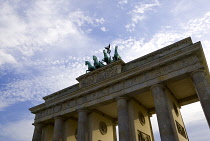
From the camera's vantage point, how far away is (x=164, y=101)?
1772 cm

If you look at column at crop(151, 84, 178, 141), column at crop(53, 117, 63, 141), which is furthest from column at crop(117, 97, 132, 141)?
column at crop(53, 117, 63, 141)

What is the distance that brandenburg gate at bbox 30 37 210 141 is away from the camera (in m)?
17.6

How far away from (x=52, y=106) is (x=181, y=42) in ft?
58.0

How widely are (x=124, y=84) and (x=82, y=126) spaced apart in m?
6.65

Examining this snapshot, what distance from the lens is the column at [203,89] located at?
15250 mm

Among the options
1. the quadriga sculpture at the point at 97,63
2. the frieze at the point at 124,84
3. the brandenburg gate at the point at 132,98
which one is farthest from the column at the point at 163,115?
the quadriga sculpture at the point at 97,63

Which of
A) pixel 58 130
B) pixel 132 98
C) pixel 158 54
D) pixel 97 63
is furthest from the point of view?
pixel 97 63

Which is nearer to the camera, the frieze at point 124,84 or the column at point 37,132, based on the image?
the frieze at point 124,84

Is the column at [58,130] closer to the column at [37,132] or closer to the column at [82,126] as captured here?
the column at [82,126]

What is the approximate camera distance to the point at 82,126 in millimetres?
21641

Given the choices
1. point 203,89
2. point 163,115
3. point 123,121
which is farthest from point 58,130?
point 203,89

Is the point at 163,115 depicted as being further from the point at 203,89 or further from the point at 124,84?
the point at 124,84

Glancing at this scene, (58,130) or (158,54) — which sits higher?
(158,54)

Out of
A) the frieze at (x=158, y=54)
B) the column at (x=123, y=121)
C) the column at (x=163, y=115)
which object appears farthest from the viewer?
the frieze at (x=158, y=54)
